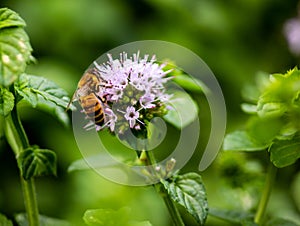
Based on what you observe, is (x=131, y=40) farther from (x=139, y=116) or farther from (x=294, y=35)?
(x=139, y=116)

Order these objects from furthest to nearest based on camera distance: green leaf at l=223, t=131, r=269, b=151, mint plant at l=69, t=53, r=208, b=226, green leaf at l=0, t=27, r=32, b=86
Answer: green leaf at l=223, t=131, r=269, b=151 < mint plant at l=69, t=53, r=208, b=226 < green leaf at l=0, t=27, r=32, b=86

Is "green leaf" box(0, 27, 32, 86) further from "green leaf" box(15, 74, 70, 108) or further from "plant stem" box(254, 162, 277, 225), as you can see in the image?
"plant stem" box(254, 162, 277, 225)

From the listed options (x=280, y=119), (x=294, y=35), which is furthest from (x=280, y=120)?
(x=294, y=35)

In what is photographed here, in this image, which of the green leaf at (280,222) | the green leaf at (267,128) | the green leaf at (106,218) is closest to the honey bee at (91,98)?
the green leaf at (106,218)

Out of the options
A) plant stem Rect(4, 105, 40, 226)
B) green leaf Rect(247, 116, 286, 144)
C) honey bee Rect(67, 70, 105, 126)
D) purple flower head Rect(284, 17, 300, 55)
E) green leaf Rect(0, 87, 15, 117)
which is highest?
purple flower head Rect(284, 17, 300, 55)

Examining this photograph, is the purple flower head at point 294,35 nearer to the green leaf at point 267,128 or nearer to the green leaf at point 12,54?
the green leaf at point 267,128

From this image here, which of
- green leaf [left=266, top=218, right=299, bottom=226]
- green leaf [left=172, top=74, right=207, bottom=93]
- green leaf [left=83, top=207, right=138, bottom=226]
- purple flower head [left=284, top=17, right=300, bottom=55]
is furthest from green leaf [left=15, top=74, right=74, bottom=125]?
purple flower head [left=284, top=17, right=300, bottom=55]
